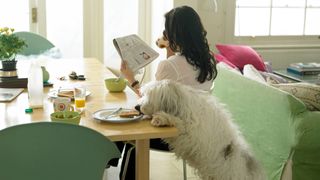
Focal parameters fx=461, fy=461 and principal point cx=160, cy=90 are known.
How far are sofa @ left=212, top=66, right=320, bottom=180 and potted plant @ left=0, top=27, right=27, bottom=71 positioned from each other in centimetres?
132

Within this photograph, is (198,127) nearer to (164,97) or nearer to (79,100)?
(164,97)

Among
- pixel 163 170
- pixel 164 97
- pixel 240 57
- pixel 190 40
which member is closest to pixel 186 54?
pixel 190 40

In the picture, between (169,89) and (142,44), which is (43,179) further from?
(142,44)

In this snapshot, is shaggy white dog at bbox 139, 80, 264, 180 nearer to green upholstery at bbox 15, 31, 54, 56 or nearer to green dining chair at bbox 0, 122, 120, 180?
green dining chair at bbox 0, 122, 120, 180

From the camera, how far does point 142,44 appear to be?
7.55 feet

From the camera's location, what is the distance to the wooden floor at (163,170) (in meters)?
3.06

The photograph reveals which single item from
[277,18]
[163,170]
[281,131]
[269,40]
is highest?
[277,18]

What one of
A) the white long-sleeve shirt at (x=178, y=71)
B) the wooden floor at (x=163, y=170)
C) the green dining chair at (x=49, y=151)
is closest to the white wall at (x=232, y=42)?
the wooden floor at (x=163, y=170)

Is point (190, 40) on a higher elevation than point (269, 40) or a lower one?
higher

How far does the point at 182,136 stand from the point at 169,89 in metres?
0.19

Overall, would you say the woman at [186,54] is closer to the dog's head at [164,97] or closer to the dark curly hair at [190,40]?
the dark curly hair at [190,40]

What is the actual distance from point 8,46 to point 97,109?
697mm

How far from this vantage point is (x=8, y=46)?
2.36 m

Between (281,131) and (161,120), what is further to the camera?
(281,131)
